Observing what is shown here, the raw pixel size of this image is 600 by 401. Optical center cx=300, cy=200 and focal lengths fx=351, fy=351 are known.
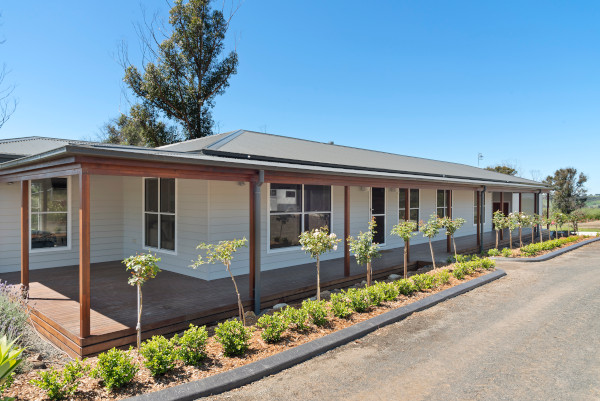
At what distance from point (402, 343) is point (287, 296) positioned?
2.43 meters

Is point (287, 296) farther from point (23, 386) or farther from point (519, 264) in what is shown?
point (519, 264)

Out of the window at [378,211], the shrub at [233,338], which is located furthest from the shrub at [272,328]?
the window at [378,211]

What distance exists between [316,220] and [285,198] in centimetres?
116

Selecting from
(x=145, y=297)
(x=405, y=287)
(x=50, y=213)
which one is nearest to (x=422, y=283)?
(x=405, y=287)

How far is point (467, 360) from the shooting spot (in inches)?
153

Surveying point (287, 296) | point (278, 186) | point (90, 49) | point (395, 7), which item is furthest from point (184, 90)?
point (287, 296)

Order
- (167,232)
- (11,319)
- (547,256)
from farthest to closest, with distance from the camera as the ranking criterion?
(547,256), (167,232), (11,319)

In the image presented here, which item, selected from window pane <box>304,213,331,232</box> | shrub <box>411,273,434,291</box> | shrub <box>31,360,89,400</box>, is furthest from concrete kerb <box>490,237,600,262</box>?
shrub <box>31,360,89,400</box>

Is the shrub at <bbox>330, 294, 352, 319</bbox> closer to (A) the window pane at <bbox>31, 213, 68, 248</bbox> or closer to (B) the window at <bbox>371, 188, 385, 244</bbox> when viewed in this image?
(B) the window at <bbox>371, 188, 385, 244</bbox>

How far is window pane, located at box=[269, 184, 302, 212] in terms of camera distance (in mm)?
8040

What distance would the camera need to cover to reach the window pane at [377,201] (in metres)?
10.8

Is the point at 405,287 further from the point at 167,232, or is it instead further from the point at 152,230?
the point at 152,230

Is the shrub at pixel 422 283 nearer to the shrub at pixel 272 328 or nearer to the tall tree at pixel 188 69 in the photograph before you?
the shrub at pixel 272 328

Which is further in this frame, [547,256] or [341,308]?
[547,256]
